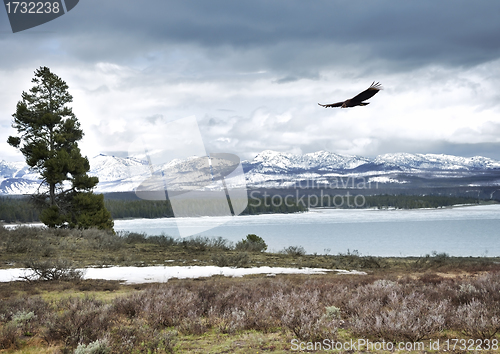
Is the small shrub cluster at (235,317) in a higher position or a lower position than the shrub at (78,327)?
lower

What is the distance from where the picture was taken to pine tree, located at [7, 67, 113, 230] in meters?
27.0

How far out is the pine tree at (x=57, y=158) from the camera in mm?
27031

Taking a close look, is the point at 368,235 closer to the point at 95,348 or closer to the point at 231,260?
the point at 231,260

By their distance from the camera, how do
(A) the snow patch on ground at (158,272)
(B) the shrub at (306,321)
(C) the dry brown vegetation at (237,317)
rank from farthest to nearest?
(A) the snow patch on ground at (158,272) < (B) the shrub at (306,321) < (C) the dry brown vegetation at (237,317)

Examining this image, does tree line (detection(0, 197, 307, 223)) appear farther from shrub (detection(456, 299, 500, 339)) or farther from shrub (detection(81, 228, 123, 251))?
shrub (detection(456, 299, 500, 339))

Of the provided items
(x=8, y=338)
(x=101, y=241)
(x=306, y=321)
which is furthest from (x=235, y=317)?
(x=101, y=241)

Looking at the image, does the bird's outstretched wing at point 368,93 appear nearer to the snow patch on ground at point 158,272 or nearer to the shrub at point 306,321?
the shrub at point 306,321

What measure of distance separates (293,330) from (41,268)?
33.2 ft

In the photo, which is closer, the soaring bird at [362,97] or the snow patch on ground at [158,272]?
the soaring bird at [362,97]

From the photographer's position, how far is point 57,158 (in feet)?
88.1

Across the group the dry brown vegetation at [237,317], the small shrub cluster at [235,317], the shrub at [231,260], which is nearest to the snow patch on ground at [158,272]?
the shrub at [231,260]

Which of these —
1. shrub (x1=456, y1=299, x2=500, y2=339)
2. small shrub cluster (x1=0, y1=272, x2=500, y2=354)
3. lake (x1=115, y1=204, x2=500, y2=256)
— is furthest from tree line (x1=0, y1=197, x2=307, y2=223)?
shrub (x1=456, y1=299, x2=500, y2=339)

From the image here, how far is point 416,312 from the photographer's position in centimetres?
651

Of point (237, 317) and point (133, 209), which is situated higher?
point (237, 317)
